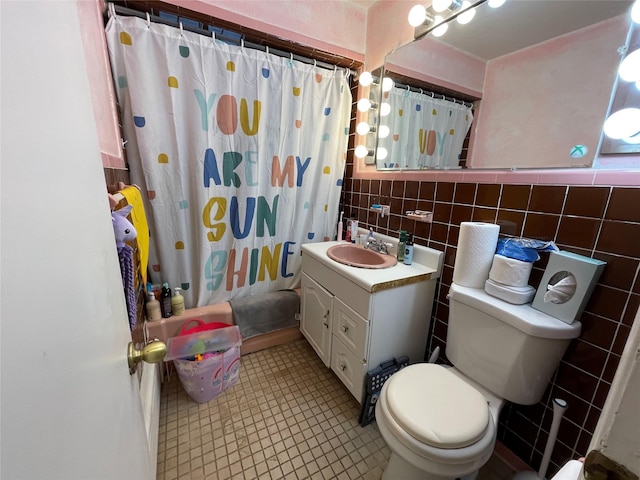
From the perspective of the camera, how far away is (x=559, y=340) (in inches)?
35.1

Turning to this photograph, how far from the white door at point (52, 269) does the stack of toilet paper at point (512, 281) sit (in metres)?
1.21

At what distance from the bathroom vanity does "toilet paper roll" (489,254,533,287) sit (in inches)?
13.6

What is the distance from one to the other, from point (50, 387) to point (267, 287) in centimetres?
171

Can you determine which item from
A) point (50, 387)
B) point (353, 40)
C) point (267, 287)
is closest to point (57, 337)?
point (50, 387)

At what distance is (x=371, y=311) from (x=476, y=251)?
0.52m

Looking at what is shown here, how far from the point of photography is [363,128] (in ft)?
6.00

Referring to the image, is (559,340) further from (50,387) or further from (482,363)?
(50,387)

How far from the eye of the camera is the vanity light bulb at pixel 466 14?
121 cm

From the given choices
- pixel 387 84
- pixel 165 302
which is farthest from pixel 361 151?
pixel 165 302

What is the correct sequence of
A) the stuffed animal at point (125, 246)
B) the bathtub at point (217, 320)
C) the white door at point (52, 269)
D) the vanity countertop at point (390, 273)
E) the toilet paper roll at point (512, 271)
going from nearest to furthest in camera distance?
the white door at point (52, 269)
the stuffed animal at point (125, 246)
the toilet paper roll at point (512, 271)
the vanity countertop at point (390, 273)
the bathtub at point (217, 320)

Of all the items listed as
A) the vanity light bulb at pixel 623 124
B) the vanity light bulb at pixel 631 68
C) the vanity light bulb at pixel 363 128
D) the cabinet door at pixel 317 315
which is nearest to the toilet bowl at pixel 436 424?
the cabinet door at pixel 317 315

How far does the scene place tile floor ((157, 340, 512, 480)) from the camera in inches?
45.7

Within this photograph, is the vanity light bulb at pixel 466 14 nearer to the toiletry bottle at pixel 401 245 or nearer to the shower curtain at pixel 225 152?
the shower curtain at pixel 225 152

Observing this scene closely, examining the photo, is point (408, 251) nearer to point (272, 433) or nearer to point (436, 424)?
point (436, 424)
